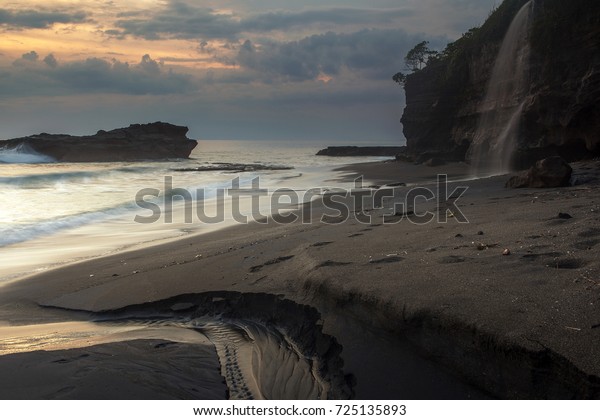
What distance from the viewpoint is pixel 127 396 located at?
2881 mm

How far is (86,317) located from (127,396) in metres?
2.12

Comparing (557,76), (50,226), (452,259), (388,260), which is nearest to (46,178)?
(50,226)

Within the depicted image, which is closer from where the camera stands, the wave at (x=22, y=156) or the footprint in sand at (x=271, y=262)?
the footprint in sand at (x=271, y=262)

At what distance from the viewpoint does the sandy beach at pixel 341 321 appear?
2836 millimetres

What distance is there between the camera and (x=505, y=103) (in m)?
18.6

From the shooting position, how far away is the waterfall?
17000 millimetres

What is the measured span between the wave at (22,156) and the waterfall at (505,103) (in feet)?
172

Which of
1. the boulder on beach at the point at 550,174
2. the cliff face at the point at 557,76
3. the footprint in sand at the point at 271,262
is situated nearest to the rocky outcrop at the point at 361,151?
the cliff face at the point at 557,76

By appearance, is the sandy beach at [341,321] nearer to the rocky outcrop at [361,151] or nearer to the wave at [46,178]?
the wave at [46,178]

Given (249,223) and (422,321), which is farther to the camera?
(249,223)

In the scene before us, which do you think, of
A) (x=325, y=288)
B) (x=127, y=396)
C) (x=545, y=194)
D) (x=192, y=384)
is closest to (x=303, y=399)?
(x=192, y=384)

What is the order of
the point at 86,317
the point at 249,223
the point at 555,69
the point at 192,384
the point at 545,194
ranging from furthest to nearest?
the point at 555,69 → the point at 249,223 → the point at 545,194 → the point at 86,317 → the point at 192,384
